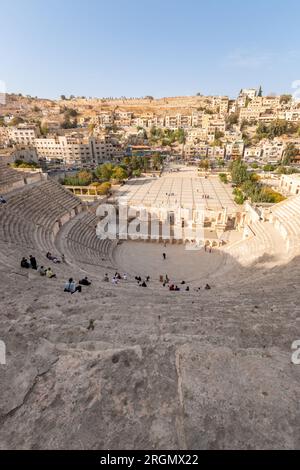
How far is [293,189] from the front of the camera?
112 feet

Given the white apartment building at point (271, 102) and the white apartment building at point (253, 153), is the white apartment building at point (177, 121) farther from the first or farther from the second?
the white apartment building at point (253, 153)

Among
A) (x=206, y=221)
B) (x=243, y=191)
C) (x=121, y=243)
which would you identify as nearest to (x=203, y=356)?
(x=121, y=243)

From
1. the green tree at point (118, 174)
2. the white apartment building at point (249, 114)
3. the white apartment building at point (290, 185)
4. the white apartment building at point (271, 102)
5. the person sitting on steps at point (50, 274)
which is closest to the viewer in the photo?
the person sitting on steps at point (50, 274)

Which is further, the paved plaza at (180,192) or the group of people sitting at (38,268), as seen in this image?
the paved plaza at (180,192)

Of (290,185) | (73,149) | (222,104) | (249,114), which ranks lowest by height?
(290,185)

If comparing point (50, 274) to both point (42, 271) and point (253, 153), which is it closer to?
point (42, 271)

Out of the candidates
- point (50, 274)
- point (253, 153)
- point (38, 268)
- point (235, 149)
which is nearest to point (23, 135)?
point (235, 149)

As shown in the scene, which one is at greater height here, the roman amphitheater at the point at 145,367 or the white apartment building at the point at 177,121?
the white apartment building at the point at 177,121

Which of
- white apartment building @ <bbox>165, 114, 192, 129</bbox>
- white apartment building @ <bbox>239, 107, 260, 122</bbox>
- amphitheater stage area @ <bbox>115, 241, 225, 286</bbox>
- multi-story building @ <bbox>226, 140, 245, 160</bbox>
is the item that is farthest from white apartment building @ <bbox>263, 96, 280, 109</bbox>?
amphitheater stage area @ <bbox>115, 241, 225, 286</bbox>

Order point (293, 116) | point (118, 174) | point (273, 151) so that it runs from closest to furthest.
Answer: point (118, 174) < point (273, 151) < point (293, 116)

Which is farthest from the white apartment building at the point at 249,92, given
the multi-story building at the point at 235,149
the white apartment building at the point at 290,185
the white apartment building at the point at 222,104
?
the white apartment building at the point at 290,185

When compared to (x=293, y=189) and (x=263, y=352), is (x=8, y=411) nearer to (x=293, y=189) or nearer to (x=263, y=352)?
(x=263, y=352)

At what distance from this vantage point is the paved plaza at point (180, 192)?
31.5m

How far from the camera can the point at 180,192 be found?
38750 millimetres
